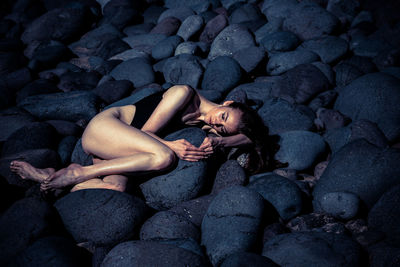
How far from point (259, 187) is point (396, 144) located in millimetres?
2109

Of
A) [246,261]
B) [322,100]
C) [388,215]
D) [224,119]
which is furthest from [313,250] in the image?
[322,100]

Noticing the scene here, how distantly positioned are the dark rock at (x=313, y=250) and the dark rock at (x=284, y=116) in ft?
6.21

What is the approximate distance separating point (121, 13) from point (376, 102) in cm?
664

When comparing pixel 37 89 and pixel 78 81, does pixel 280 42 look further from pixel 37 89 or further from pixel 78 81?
pixel 37 89

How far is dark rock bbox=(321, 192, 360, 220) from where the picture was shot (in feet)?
8.74

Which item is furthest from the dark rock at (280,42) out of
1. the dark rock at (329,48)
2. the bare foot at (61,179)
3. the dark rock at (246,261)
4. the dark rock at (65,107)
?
the dark rock at (246,261)

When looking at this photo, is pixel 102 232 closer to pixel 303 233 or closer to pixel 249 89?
pixel 303 233

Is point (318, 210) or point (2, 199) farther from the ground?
point (2, 199)

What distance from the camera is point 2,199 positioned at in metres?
2.86

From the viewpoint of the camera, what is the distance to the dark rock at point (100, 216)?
252 cm

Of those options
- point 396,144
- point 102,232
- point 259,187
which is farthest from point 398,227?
point 102,232

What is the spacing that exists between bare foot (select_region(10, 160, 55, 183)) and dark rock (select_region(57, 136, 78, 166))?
50 centimetres

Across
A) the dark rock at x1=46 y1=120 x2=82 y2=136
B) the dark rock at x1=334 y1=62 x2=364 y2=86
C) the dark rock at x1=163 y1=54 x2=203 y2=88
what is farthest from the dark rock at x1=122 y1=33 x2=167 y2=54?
the dark rock at x1=334 y1=62 x2=364 y2=86

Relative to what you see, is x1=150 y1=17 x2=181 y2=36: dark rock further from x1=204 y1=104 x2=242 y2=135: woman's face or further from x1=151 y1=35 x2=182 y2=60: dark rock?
x1=204 y1=104 x2=242 y2=135: woman's face
